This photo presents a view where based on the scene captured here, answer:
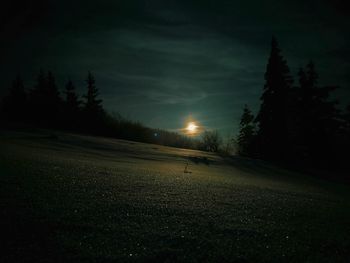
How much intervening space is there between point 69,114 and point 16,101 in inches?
283

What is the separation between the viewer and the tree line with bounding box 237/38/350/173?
21.3 metres

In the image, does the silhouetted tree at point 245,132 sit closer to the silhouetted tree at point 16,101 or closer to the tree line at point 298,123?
the tree line at point 298,123

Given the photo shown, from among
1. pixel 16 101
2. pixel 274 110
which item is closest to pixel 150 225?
pixel 274 110

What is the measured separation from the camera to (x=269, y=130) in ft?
70.2

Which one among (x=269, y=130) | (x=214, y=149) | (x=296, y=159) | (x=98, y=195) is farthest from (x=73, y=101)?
(x=98, y=195)

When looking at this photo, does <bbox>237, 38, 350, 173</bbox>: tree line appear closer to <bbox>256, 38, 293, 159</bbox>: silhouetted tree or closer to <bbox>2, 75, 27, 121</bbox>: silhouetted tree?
<bbox>256, 38, 293, 159</bbox>: silhouetted tree

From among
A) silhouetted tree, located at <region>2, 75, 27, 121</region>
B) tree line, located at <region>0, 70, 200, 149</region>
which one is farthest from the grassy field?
silhouetted tree, located at <region>2, 75, 27, 121</region>

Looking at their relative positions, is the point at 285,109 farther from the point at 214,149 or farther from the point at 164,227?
the point at 164,227

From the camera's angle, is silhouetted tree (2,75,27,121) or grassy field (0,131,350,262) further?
silhouetted tree (2,75,27,121)

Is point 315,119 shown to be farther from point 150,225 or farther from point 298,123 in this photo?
point 150,225

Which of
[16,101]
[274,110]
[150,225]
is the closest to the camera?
[150,225]

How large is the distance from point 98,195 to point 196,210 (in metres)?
0.95

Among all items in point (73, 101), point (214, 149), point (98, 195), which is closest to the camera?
point (98, 195)

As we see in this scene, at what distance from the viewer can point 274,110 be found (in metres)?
21.6
